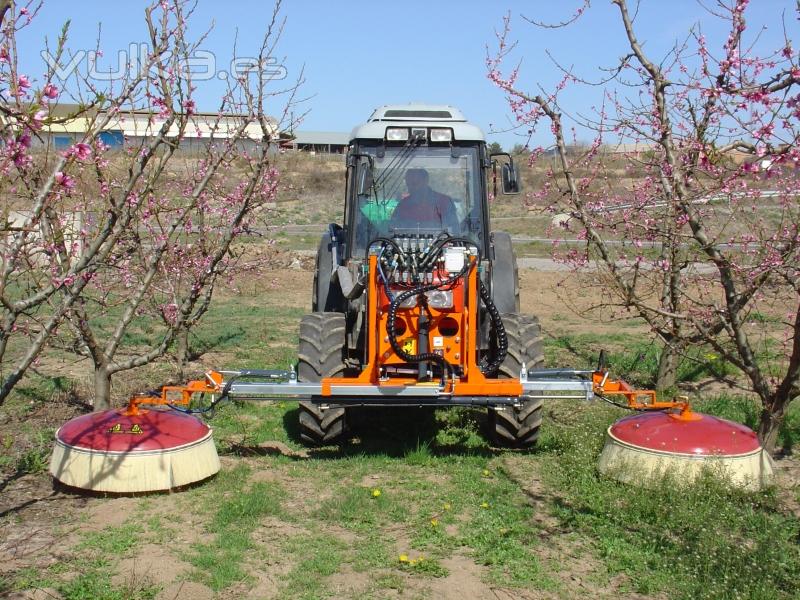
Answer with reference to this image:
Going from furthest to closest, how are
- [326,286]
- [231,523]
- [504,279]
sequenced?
[326,286]
[504,279]
[231,523]

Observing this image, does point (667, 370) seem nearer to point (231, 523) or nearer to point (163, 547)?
point (231, 523)

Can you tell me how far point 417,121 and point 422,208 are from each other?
80cm

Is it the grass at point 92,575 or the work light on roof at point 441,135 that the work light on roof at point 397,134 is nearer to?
the work light on roof at point 441,135

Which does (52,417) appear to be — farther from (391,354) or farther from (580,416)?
(580,416)

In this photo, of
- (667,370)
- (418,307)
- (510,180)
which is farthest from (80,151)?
(667,370)

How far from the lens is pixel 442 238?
743 cm

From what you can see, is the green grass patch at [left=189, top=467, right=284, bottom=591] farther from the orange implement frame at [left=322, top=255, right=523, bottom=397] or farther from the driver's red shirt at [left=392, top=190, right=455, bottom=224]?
the driver's red shirt at [left=392, top=190, right=455, bottom=224]

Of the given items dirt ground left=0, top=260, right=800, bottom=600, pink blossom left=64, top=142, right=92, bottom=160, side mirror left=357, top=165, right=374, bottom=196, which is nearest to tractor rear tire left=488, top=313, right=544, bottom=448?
dirt ground left=0, top=260, right=800, bottom=600

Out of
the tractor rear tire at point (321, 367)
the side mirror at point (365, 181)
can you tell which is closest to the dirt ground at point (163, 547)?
the tractor rear tire at point (321, 367)

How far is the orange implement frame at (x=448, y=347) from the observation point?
6527mm

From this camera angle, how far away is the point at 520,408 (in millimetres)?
6922

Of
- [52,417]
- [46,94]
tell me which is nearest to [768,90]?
[46,94]

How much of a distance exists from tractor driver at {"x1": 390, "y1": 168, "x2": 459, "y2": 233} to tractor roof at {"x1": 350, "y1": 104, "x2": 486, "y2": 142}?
432 mm

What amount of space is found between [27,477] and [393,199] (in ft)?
12.0
